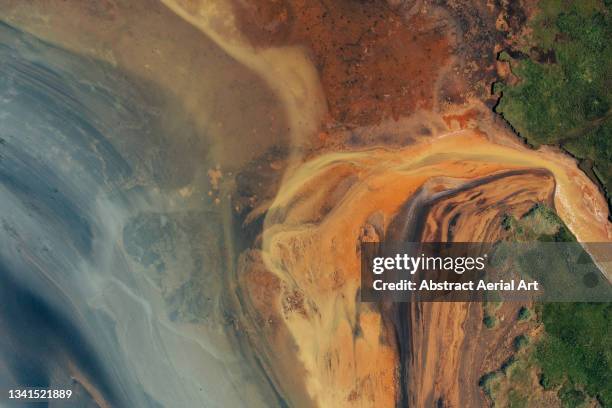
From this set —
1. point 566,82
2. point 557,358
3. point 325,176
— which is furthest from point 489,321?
point 566,82

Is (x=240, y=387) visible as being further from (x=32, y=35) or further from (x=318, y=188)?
(x=32, y=35)

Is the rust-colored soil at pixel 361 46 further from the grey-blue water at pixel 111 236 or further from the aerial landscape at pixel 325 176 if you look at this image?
the grey-blue water at pixel 111 236

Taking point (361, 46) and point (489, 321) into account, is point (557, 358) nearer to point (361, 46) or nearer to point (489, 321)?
point (489, 321)

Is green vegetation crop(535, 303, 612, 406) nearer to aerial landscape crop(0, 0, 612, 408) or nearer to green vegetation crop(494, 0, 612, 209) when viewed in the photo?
aerial landscape crop(0, 0, 612, 408)

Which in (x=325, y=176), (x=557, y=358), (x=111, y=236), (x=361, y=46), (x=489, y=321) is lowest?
(x=557, y=358)

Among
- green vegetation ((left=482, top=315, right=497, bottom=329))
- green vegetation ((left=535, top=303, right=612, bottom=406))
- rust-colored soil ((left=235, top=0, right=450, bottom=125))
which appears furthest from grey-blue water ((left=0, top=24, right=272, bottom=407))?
green vegetation ((left=535, top=303, right=612, bottom=406))

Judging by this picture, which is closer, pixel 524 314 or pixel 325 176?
pixel 524 314
